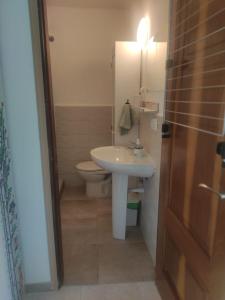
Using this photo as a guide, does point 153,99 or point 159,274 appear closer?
point 159,274

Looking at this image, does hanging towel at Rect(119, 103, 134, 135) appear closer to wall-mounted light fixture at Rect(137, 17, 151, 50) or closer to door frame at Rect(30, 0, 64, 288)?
wall-mounted light fixture at Rect(137, 17, 151, 50)

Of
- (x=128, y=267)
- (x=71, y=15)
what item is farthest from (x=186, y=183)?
(x=71, y=15)

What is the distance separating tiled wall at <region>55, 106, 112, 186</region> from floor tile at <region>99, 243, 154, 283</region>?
1609 millimetres

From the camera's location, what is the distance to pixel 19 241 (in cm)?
149

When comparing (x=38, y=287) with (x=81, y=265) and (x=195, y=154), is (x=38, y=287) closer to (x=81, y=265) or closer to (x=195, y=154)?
(x=81, y=265)

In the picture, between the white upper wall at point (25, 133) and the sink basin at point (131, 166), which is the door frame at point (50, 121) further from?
the sink basin at point (131, 166)

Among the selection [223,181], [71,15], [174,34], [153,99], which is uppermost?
[71,15]

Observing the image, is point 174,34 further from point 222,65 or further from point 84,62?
point 84,62

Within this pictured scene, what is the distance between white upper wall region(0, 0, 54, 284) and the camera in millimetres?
1192

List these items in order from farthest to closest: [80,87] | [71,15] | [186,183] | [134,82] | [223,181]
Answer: [80,87] < [71,15] < [134,82] < [186,183] < [223,181]

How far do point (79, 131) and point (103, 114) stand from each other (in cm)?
45

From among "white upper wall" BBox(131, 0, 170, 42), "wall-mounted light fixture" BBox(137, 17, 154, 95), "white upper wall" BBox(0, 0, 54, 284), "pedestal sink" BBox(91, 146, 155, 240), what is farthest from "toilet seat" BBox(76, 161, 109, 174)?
"white upper wall" BBox(131, 0, 170, 42)

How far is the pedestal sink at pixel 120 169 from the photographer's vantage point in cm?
179

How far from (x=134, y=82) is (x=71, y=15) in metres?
1.50
